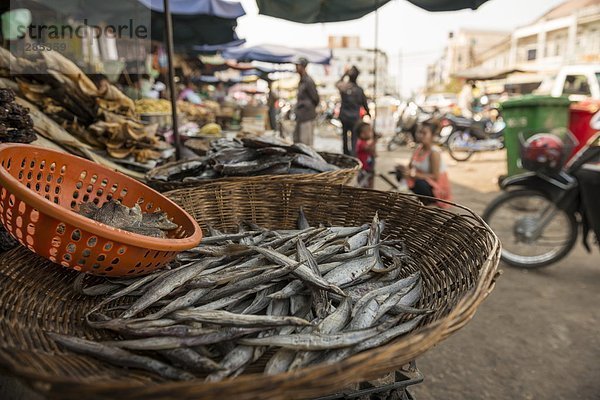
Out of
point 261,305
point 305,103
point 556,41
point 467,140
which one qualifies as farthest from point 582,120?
point 556,41

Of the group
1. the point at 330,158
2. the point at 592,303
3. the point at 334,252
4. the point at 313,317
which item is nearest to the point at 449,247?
the point at 334,252

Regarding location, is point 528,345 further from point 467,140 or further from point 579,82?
point 467,140

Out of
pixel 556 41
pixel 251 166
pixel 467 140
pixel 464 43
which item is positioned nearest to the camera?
pixel 251 166

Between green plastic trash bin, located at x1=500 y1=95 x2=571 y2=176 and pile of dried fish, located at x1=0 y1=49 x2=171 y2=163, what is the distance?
Answer: 5796 millimetres

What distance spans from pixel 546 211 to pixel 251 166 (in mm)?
3881

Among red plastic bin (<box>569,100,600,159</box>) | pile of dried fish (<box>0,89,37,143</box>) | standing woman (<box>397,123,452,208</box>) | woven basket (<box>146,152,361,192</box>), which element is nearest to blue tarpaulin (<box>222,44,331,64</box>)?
red plastic bin (<box>569,100,600,159</box>)

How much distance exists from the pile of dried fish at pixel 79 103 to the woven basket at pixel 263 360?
1.84m

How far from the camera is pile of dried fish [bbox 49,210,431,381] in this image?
1.14 metres

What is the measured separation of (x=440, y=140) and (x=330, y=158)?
13851 mm

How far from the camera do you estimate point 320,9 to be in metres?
5.91

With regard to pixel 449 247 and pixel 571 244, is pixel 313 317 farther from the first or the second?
pixel 571 244

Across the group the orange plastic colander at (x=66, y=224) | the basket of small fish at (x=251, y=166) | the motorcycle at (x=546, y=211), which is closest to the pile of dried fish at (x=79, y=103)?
the basket of small fish at (x=251, y=166)

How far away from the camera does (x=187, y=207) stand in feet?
7.39

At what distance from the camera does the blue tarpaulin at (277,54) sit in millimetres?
13812
